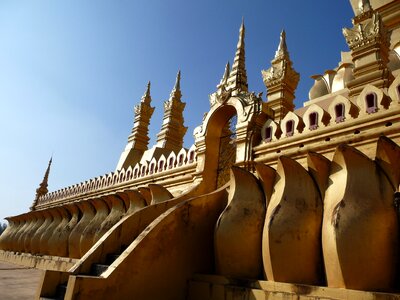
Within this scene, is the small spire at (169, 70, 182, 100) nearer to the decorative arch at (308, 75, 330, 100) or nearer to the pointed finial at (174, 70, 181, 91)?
the pointed finial at (174, 70, 181, 91)

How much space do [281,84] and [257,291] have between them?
423 inches

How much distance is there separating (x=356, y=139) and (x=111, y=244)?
509cm

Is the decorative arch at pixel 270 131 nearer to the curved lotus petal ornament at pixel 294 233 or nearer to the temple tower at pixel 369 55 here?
the curved lotus petal ornament at pixel 294 233

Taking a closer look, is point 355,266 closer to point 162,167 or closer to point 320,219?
point 320,219

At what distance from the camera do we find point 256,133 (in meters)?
9.11

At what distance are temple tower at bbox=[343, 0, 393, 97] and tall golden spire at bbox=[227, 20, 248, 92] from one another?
3473 mm

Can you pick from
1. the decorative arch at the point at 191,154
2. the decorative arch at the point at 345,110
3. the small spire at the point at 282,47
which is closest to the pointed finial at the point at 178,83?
the small spire at the point at 282,47

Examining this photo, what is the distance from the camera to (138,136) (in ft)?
73.8

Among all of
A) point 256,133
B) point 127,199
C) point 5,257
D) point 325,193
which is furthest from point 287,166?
point 5,257

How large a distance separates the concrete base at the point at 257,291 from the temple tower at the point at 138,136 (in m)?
16.4

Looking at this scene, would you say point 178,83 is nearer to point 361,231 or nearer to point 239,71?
point 239,71

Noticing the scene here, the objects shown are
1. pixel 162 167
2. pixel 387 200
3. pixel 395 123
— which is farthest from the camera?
pixel 162 167

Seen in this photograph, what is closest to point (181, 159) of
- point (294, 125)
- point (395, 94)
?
point (294, 125)

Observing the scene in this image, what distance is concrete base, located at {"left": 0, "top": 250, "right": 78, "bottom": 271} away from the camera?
8844 mm
